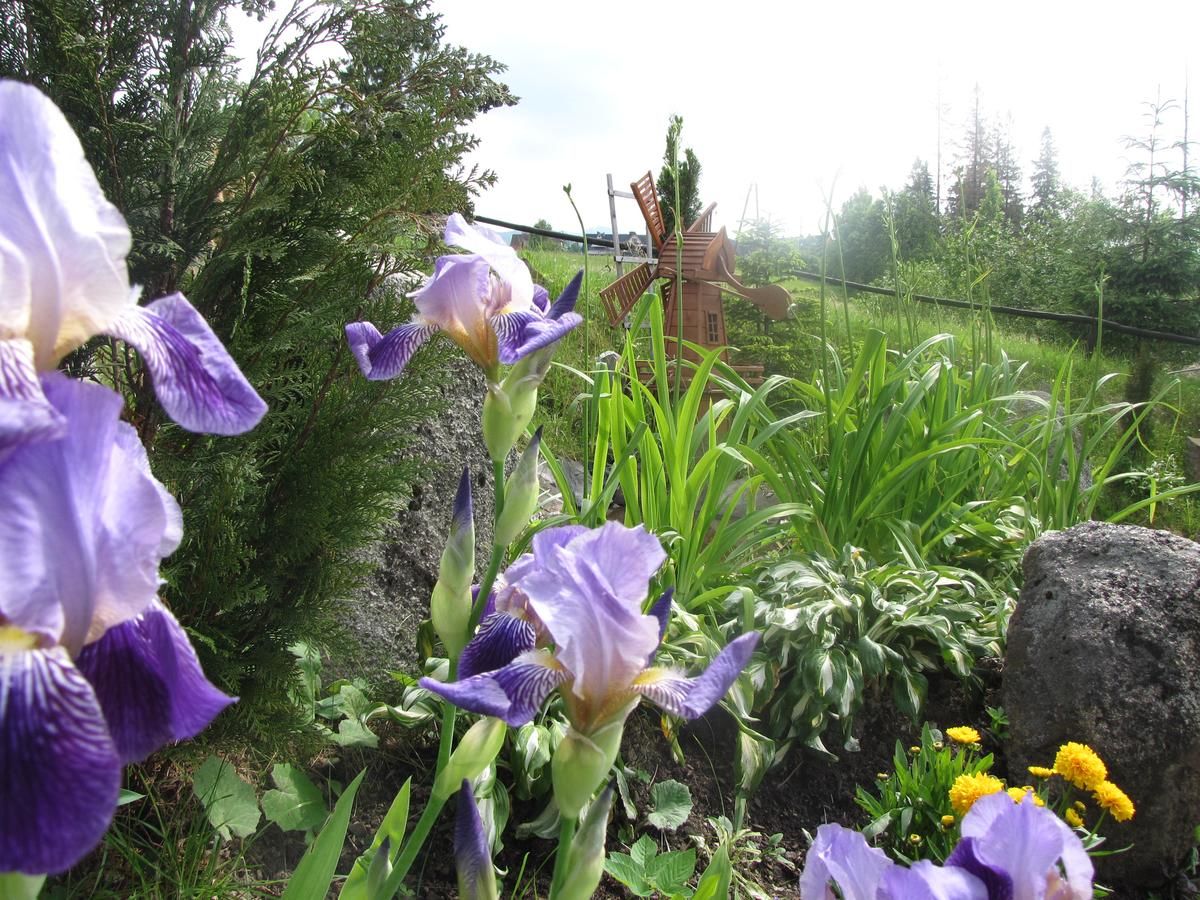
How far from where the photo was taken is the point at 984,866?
803 millimetres

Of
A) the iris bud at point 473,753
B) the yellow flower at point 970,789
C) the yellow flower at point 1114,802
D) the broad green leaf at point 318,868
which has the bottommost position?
the yellow flower at point 1114,802

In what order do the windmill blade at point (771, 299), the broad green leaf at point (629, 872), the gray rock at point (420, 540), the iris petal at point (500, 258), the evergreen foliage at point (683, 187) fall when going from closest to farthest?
the iris petal at point (500, 258), the broad green leaf at point (629, 872), the gray rock at point (420, 540), the windmill blade at point (771, 299), the evergreen foliage at point (683, 187)

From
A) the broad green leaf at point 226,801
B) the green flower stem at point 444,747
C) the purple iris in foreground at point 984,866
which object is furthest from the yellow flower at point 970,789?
the broad green leaf at point 226,801

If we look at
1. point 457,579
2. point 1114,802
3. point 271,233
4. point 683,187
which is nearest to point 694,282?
point 683,187

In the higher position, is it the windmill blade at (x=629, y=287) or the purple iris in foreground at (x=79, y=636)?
the windmill blade at (x=629, y=287)

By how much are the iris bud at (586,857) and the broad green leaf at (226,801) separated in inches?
52.5

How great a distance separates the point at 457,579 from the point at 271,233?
4.48 feet

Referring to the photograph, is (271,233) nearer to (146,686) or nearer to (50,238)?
(50,238)

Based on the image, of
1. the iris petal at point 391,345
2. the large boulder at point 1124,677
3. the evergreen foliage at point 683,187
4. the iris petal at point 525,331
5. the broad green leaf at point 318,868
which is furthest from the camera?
the evergreen foliage at point 683,187

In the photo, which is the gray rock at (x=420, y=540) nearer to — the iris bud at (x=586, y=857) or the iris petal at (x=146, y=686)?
the iris bud at (x=586, y=857)

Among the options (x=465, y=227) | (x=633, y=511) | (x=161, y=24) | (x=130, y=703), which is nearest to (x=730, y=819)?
(x=633, y=511)

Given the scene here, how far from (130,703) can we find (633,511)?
2.82m

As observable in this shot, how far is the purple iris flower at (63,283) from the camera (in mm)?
533

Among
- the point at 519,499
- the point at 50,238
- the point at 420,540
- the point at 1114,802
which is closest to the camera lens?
the point at 50,238
